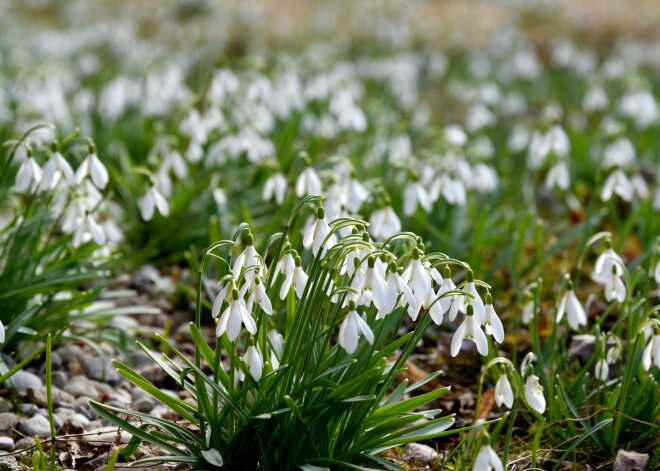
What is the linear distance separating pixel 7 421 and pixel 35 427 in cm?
9

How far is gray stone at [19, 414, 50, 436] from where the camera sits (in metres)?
2.44

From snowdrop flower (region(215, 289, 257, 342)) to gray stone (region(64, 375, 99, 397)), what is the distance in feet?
3.82

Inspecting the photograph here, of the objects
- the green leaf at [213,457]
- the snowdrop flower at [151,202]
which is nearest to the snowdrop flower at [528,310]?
the green leaf at [213,457]

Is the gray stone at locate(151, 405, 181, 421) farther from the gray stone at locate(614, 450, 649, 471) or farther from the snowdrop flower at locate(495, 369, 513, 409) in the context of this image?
the gray stone at locate(614, 450, 649, 471)

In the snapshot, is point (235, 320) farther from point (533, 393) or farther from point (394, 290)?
point (533, 393)

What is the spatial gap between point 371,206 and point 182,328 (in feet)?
3.45

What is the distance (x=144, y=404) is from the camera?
273 centimetres

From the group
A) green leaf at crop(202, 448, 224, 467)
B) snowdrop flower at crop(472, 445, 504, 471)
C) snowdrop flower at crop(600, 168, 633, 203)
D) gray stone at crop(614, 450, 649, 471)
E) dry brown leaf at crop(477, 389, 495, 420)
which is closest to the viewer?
snowdrop flower at crop(472, 445, 504, 471)

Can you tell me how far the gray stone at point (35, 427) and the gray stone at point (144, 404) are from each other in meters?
0.32

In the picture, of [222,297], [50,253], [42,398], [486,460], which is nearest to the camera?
[486,460]

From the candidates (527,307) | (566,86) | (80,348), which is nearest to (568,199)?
(527,307)

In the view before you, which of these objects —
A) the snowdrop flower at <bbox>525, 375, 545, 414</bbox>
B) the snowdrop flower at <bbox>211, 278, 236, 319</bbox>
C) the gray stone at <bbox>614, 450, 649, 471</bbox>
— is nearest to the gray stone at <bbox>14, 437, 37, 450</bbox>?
the snowdrop flower at <bbox>211, 278, 236, 319</bbox>

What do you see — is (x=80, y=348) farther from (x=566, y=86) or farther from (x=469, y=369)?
(x=566, y=86)

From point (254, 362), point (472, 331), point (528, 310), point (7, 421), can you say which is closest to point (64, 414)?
point (7, 421)
